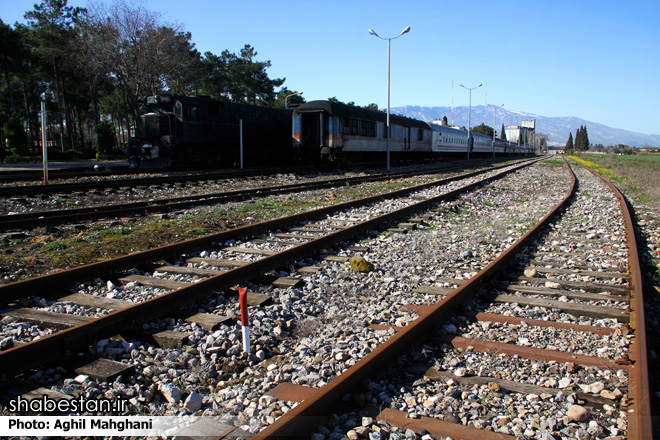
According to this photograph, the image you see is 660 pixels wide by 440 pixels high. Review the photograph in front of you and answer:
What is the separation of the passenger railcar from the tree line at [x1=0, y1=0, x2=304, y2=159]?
1555 cm

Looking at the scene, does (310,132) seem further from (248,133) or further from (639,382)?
(639,382)

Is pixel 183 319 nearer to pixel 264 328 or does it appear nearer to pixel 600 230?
pixel 264 328

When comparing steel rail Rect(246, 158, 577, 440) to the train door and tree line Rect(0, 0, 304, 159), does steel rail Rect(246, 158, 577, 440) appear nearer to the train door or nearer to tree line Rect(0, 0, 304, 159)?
the train door

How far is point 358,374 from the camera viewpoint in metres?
2.83

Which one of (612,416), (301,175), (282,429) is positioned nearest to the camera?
(282,429)

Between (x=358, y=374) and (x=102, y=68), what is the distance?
40.1 meters

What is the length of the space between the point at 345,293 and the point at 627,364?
252 cm

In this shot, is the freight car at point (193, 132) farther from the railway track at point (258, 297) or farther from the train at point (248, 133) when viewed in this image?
the railway track at point (258, 297)

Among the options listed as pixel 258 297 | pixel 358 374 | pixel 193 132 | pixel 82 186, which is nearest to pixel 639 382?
pixel 358 374

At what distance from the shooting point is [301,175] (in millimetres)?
18766

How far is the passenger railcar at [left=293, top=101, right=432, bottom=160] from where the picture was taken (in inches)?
827

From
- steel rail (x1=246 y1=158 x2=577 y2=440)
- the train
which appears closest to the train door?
the train

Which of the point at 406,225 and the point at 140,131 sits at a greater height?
the point at 140,131

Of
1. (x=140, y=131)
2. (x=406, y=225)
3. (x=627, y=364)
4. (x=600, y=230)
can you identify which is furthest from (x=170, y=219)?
(x=140, y=131)
